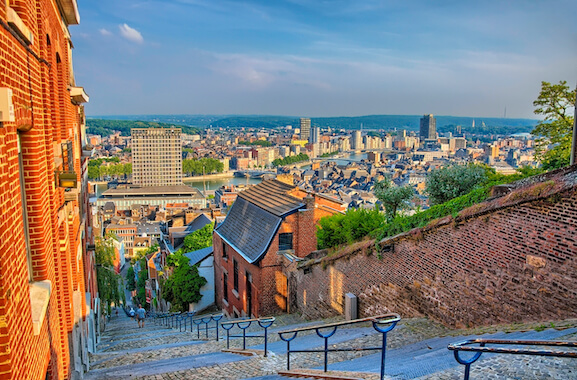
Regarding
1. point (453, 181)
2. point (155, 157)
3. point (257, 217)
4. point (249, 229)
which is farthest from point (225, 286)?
point (155, 157)

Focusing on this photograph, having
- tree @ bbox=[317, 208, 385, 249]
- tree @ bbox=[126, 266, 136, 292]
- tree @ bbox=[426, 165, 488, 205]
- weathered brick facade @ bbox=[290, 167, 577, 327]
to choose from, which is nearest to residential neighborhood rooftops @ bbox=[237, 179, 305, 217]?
tree @ bbox=[317, 208, 385, 249]

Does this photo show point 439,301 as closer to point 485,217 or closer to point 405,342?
point 405,342

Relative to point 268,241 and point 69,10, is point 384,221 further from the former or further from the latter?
point 69,10

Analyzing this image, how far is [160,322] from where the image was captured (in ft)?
75.9

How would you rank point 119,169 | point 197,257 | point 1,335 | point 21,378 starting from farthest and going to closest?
point 119,169 → point 197,257 → point 21,378 → point 1,335

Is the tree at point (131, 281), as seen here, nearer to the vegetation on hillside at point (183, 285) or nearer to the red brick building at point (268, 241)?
the vegetation on hillside at point (183, 285)

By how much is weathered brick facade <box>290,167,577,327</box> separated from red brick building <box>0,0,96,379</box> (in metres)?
6.94

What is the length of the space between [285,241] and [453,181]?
627 centimetres

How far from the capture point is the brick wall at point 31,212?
3396mm

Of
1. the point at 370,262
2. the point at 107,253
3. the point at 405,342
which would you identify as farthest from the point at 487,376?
the point at 107,253

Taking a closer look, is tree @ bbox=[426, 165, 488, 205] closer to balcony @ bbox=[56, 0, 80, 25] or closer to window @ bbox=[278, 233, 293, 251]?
window @ bbox=[278, 233, 293, 251]

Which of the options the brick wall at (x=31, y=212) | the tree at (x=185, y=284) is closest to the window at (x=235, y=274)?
the tree at (x=185, y=284)

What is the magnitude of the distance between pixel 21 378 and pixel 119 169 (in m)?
164

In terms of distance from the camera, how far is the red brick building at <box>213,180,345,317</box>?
1703 centimetres
